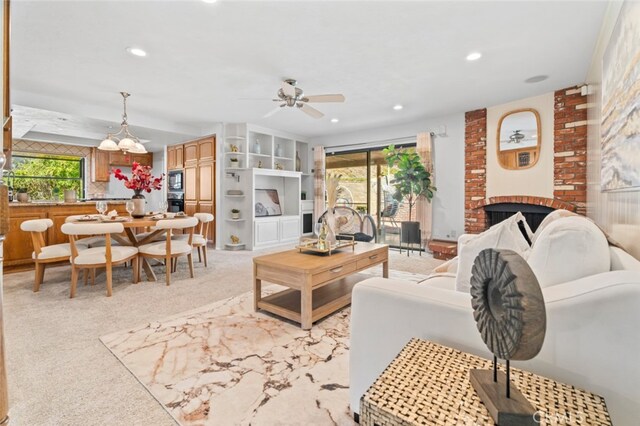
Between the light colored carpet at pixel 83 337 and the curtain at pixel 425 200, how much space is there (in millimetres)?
1378

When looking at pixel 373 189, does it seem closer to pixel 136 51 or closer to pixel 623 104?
pixel 136 51

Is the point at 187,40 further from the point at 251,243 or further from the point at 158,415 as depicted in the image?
the point at 251,243

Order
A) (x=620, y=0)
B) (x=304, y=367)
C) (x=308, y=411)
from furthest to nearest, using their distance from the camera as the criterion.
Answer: (x=620, y=0)
(x=304, y=367)
(x=308, y=411)

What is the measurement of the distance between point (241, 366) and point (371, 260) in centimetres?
168

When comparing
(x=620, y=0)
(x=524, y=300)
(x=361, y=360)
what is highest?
(x=620, y=0)

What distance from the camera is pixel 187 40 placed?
9.11ft

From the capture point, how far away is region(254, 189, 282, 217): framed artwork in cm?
651

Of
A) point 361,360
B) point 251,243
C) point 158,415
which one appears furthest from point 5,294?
point 361,360

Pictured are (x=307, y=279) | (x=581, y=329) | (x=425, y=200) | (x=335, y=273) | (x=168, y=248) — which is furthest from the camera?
(x=425, y=200)

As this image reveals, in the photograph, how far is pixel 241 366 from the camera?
183 centimetres

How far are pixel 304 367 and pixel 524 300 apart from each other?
1464mm

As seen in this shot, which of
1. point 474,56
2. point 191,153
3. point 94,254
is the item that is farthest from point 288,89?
point 191,153

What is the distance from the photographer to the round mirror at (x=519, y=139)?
438 cm

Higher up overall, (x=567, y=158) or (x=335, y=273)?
(x=567, y=158)
